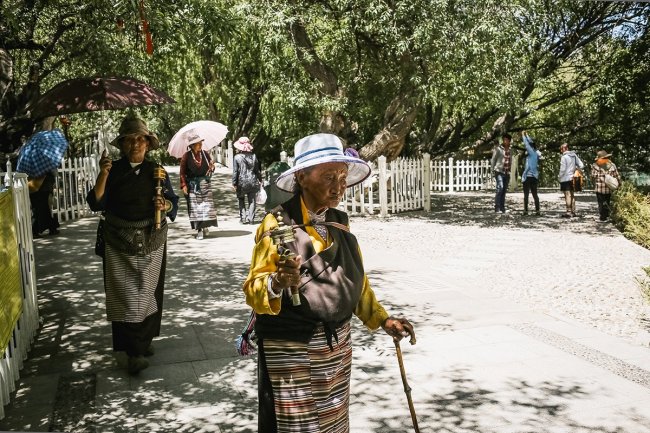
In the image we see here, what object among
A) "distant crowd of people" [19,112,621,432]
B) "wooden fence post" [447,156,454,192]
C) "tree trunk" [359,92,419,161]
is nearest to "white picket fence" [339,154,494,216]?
"tree trunk" [359,92,419,161]

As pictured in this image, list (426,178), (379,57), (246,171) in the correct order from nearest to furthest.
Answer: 1. (246,171)
2. (426,178)
3. (379,57)

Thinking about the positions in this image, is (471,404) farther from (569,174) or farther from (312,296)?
(569,174)

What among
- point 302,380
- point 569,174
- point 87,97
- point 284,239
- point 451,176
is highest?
point 87,97

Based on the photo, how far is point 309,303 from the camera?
253cm

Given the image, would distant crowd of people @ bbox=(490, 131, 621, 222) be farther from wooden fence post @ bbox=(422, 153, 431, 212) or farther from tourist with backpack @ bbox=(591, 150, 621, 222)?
wooden fence post @ bbox=(422, 153, 431, 212)

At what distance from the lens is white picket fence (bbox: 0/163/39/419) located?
14.1ft

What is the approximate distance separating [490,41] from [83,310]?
9200 millimetres

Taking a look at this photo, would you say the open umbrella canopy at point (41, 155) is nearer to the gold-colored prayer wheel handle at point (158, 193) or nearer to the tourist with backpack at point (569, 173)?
the gold-colored prayer wheel handle at point (158, 193)

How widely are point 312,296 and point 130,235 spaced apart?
99.9 inches

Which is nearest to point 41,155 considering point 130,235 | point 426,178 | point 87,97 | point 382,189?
point 87,97

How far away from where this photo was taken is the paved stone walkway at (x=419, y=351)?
404cm

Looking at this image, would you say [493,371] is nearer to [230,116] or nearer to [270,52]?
[270,52]

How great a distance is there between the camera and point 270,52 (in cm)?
1439

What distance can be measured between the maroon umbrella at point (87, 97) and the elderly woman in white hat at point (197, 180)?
4066 mm
